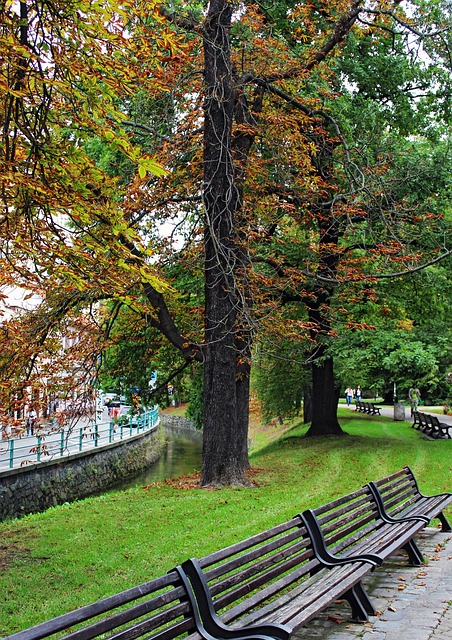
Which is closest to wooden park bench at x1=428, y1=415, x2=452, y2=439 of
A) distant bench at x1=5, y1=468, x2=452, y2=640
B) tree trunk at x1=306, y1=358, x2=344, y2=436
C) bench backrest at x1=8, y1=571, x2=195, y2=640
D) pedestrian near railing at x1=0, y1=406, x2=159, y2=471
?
tree trunk at x1=306, y1=358, x2=344, y2=436

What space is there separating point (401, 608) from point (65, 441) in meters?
10.8

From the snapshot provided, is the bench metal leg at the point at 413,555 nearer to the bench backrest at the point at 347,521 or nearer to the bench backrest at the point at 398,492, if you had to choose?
the bench backrest at the point at 347,521

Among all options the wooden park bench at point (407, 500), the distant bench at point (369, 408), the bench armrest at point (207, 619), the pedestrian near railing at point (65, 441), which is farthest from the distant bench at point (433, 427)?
the bench armrest at point (207, 619)

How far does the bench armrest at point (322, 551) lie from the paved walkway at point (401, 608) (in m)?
0.38

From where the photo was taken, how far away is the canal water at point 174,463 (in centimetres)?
2633

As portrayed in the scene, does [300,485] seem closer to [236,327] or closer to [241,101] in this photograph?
[236,327]

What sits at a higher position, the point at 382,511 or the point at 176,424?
the point at 382,511

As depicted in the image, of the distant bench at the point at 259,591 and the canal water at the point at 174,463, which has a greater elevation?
the distant bench at the point at 259,591

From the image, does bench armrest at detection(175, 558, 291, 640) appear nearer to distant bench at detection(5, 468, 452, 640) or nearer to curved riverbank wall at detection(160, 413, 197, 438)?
distant bench at detection(5, 468, 452, 640)

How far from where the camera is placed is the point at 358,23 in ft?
55.2

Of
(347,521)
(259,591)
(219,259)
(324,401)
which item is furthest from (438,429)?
(259,591)

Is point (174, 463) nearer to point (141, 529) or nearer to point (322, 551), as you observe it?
point (141, 529)

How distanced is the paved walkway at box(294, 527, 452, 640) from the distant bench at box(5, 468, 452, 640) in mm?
186

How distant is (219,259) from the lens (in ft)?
40.6
